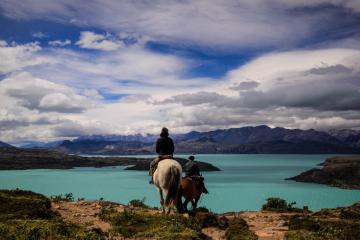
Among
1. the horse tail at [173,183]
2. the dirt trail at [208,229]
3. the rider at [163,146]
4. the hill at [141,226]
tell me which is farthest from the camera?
the rider at [163,146]

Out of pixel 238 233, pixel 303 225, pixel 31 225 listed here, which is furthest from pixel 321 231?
pixel 31 225

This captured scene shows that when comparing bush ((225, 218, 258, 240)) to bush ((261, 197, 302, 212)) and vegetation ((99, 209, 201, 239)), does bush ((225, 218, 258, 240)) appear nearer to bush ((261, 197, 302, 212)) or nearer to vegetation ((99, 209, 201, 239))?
vegetation ((99, 209, 201, 239))

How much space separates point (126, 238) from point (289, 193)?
188 meters

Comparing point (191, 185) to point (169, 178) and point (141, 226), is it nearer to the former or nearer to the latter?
Answer: point (169, 178)

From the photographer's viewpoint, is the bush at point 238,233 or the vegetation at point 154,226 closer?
the vegetation at point 154,226

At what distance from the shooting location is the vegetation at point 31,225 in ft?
39.7

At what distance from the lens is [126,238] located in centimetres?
1480

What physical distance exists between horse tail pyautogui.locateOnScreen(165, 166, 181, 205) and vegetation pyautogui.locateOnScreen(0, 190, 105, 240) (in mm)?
5351

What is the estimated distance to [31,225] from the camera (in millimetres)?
13383

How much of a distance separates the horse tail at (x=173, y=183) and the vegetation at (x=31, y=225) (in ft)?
17.6

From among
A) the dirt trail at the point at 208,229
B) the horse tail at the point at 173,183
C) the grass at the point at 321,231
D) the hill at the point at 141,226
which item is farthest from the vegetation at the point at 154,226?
the grass at the point at 321,231

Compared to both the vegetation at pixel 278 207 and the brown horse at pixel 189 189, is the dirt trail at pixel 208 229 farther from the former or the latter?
the vegetation at pixel 278 207

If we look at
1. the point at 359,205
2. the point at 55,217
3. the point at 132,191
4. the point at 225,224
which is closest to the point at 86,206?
the point at 55,217

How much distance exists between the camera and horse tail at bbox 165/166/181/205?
1869 cm
